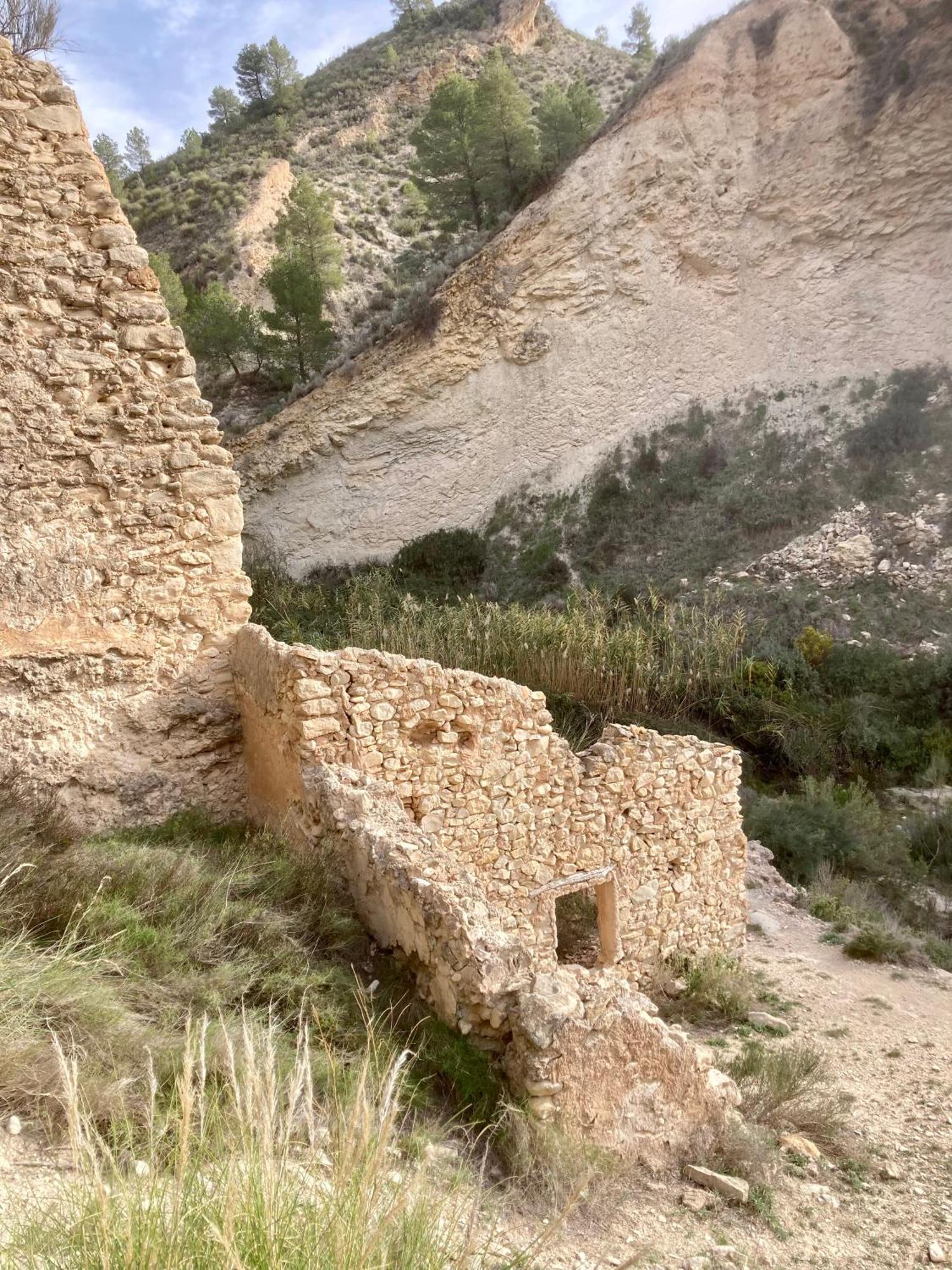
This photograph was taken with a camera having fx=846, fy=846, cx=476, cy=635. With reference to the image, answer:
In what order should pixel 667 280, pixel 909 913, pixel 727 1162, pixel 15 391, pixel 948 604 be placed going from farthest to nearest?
pixel 667 280 < pixel 948 604 < pixel 909 913 < pixel 15 391 < pixel 727 1162

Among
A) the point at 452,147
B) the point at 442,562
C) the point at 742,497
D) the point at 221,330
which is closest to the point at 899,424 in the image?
the point at 742,497

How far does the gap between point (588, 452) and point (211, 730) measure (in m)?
17.5

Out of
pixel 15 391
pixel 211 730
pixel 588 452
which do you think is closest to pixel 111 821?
pixel 211 730

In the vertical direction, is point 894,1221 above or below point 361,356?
below

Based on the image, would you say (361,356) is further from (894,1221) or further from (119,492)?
(894,1221)

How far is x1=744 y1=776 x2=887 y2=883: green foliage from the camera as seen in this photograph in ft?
33.4

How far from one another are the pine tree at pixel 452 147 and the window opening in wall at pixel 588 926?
24423 millimetres

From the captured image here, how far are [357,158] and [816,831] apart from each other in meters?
39.2

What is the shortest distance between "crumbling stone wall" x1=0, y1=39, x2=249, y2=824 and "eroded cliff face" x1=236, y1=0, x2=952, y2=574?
16549 mm

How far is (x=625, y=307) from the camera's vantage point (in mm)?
21594

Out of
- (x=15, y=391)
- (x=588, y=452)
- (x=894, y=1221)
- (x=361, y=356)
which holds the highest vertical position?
(x=361, y=356)

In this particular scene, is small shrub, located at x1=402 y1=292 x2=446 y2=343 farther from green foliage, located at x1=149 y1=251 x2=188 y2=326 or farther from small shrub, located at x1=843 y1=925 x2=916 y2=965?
small shrub, located at x1=843 y1=925 x2=916 y2=965

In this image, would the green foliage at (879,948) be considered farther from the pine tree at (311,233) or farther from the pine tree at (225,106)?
the pine tree at (225,106)

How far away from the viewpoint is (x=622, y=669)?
45.1 ft
